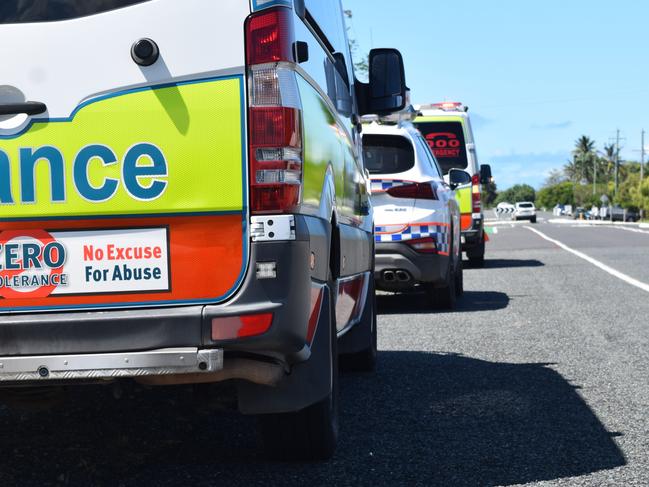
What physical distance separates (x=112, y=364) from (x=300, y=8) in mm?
1473

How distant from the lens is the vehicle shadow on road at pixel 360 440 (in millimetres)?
4785

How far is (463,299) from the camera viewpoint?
13578 mm

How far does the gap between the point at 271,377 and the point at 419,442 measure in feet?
5.02

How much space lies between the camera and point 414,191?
1140cm

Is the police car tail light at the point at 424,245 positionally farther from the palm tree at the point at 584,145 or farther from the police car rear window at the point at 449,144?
the palm tree at the point at 584,145

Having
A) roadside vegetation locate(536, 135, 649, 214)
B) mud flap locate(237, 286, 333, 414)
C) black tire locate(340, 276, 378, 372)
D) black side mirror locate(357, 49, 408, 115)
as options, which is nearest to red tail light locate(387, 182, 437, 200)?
black tire locate(340, 276, 378, 372)

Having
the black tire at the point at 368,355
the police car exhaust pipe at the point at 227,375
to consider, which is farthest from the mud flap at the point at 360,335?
the police car exhaust pipe at the point at 227,375

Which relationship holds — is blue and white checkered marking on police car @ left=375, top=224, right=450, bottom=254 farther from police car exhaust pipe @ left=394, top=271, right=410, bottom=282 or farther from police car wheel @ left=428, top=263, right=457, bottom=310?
police car wheel @ left=428, top=263, right=457, bottom=310

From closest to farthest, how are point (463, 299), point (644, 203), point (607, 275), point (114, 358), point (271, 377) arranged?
point (114, 358)
point (271, 377)
point (463, 299)
point (607, 275)
point (644, 203)

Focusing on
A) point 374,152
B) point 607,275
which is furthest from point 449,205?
point 607,275

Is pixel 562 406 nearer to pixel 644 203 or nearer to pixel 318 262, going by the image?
pixel 318 262

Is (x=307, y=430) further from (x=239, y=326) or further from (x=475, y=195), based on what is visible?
(x=475, y=195)

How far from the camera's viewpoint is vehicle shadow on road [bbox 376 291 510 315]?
40.0 ft

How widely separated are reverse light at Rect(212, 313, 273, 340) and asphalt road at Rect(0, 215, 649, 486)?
0.97 m
